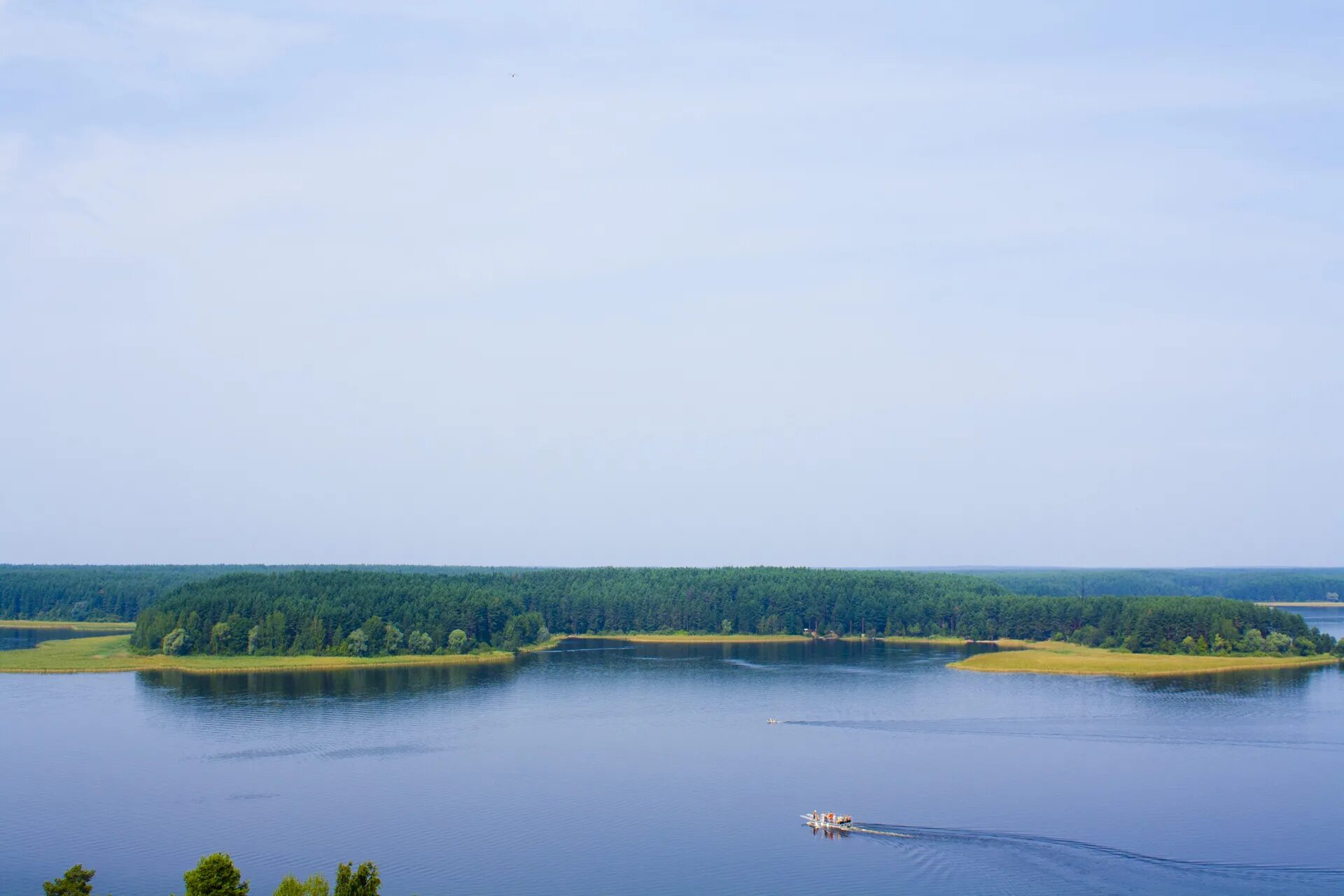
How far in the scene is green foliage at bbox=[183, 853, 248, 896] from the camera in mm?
32406

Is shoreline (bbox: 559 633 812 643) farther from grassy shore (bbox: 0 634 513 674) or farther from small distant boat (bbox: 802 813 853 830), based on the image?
small distant boat (bbox: 802 813 853 830)

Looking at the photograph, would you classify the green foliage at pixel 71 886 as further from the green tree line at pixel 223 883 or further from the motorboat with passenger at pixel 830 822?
→ the motorboat with passenger at pixel 830 822

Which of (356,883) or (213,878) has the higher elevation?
(213,878)

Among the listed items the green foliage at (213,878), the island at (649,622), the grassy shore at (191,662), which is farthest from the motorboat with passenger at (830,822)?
the grassy shore at (191,662)

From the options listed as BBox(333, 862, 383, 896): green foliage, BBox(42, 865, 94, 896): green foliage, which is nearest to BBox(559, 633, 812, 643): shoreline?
BBox(333, 862, 383, 896): green foliage

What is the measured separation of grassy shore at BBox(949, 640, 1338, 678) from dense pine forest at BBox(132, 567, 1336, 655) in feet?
12.5

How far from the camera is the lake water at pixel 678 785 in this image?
45000 mm

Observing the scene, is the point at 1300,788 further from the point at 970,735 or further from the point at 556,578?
the point at 556,578

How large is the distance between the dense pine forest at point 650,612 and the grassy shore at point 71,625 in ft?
115

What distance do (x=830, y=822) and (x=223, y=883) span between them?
86.6 feet

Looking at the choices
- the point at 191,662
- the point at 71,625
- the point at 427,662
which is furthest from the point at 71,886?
the point at 71,625

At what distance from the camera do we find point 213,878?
32.6 m

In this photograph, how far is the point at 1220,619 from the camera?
11981cm

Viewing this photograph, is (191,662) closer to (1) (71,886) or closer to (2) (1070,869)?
(1) (71,886)
